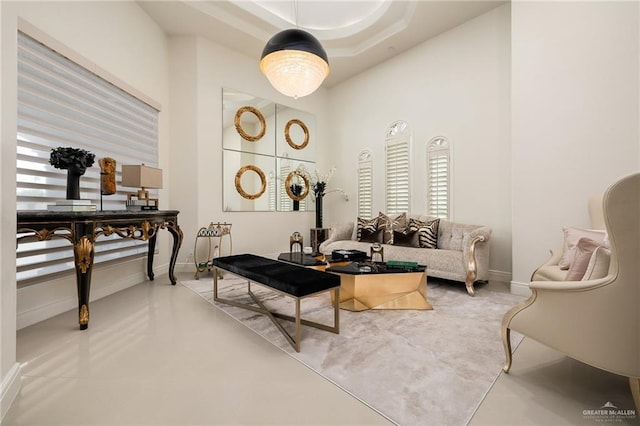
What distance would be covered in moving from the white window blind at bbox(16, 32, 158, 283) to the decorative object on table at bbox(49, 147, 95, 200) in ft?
0.81

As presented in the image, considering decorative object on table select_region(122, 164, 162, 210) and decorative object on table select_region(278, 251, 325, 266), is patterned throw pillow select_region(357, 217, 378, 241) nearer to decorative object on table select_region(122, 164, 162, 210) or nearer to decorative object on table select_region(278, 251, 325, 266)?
decorative object on table select_region(278, 251, 325, 266)

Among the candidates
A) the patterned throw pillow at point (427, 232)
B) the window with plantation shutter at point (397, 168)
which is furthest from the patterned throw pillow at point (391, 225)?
the window with plantation shutter at point (397, 168)

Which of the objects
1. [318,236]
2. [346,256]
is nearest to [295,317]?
[346,256]

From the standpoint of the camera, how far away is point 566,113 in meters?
3.01

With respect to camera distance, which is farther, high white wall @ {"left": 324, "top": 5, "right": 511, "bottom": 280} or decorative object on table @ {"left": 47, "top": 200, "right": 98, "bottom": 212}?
high white wall @ {"left": 324, "top": 5, "right": 511, "bottom": 280}

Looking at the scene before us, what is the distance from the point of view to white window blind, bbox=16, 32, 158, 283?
2.39 m

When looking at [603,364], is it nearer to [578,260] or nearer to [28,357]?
[578,260]

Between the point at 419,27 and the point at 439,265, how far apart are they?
11.5ft

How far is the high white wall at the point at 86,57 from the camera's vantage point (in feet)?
4.49

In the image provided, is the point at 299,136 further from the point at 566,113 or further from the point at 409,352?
the point at 409,352

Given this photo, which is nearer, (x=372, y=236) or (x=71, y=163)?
(x=71, y=163)

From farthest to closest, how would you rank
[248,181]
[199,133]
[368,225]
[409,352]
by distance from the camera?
[248,181] < [368,225] < [199,133] < [409,352]

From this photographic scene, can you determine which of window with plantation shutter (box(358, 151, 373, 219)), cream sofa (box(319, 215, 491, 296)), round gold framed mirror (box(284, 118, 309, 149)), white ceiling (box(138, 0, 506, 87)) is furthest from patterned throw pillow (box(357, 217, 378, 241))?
white ceiling (box(138, 0, 506, 87))

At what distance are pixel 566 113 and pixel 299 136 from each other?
4132mm
